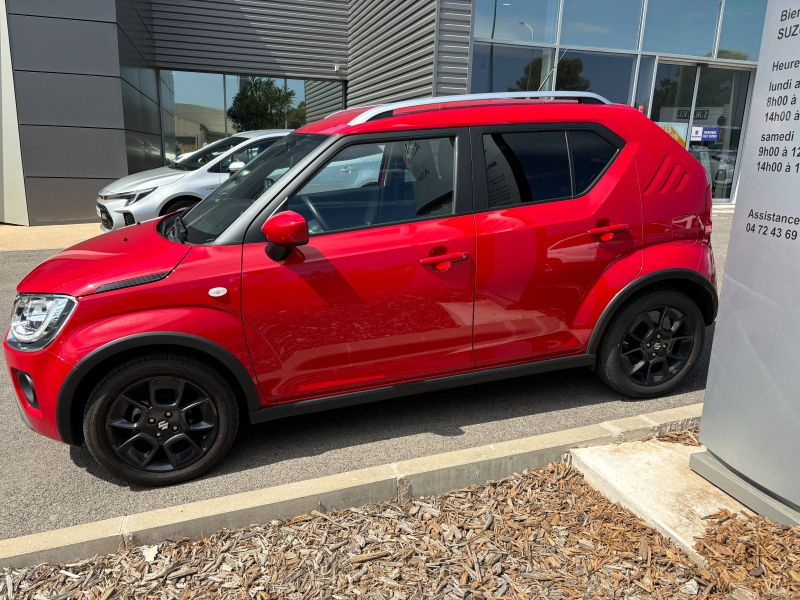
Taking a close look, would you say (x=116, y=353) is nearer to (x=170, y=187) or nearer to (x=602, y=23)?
(x=170, y=187)

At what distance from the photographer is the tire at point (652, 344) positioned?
394cm

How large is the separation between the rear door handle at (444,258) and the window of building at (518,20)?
9.34m

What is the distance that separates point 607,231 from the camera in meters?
3.74

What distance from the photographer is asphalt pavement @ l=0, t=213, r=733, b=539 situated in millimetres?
3098

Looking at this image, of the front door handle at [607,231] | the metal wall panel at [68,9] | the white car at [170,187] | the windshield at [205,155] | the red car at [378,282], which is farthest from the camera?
the metal wall panel at [68,9]

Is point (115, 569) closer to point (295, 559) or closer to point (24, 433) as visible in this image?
point (295, 559)

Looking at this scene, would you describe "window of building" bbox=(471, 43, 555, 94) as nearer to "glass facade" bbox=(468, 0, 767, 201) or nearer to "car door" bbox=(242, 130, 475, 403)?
"glass facade" bbox=(468, 0, 767, 201)

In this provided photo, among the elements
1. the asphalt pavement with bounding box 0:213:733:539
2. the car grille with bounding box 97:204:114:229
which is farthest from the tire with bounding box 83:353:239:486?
Answer: the car grille with bounding box 97:204:114:229

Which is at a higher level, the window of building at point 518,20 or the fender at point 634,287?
the window of building at point 518,20

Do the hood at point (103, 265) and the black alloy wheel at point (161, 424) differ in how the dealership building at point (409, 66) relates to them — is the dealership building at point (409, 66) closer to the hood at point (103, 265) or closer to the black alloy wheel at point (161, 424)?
the hood at point (103, 265)

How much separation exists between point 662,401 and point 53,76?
1246 cm

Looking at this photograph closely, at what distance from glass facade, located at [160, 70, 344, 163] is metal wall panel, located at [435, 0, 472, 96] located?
26.3 feet

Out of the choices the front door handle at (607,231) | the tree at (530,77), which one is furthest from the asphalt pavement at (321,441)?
the tree at (530,77)

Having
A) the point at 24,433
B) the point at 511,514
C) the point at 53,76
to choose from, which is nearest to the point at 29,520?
the point at 24,433
